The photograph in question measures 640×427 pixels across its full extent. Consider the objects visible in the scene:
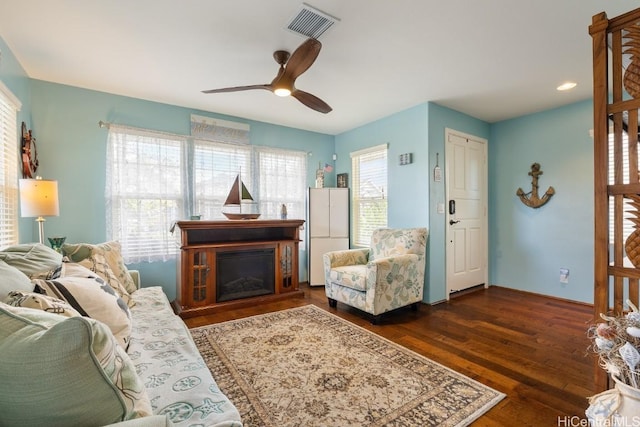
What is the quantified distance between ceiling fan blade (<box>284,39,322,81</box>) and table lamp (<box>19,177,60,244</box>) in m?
2.02

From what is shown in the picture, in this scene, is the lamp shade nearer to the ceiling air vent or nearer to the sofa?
the sofa

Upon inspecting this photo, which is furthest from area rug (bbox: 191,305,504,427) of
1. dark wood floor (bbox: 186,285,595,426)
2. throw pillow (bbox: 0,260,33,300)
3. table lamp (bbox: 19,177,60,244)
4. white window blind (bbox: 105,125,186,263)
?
table lamp (bbox: 19,177,60,244)

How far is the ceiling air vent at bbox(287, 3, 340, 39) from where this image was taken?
1901 millimetres

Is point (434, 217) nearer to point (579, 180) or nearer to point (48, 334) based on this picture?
point (579, 180)

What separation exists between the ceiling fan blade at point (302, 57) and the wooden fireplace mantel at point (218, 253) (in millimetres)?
1834

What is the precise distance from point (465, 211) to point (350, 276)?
199 cm

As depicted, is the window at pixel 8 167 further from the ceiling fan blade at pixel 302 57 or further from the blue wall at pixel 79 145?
the ceiling fan blade at pixel 302 57

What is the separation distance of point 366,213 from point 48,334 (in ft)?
13.3

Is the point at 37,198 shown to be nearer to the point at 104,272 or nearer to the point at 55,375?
the point at 104,272

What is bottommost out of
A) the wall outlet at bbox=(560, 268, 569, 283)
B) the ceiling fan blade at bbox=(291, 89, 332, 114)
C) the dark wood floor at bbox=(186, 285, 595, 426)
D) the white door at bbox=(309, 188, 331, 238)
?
the dark wood floor at bbox=(186, 285, 595, 426)

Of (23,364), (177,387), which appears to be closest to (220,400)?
(177,387)

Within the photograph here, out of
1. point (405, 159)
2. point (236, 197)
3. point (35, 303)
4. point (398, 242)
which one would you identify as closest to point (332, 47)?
point (405, 159)

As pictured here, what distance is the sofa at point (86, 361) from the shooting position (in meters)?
0.60

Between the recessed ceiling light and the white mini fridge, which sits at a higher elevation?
the recessed ceiling light
